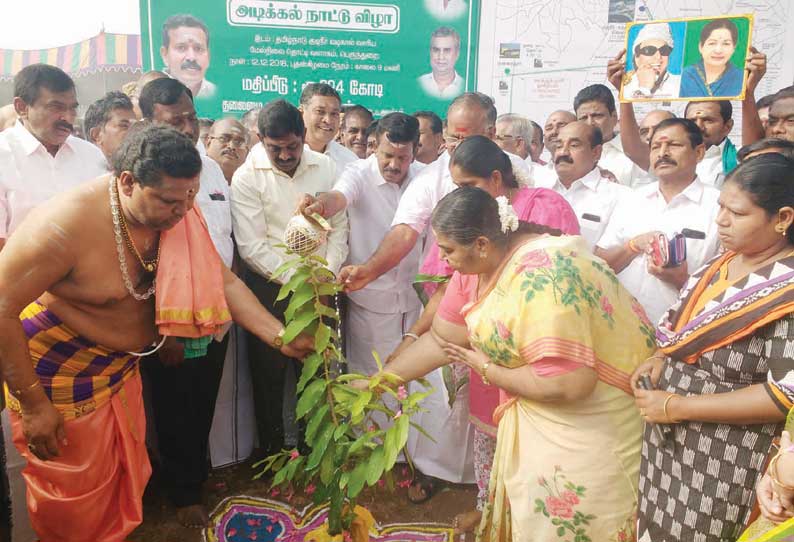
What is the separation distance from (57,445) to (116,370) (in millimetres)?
335

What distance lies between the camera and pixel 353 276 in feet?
9.99

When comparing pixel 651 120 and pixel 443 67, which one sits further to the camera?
pixel 443 67

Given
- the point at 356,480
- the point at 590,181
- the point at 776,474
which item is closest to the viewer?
the point at 776,474

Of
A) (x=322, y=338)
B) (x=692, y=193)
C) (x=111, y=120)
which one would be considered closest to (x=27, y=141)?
(x=111, y=120)

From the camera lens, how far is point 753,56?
10.3ft

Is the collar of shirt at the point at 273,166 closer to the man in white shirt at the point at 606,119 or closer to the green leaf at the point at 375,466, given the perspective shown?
the green leaf at the point at 375,466

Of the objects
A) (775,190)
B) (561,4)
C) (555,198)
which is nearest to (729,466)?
(775,190)

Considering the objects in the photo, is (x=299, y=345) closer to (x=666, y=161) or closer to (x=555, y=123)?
(x=666, y=161)

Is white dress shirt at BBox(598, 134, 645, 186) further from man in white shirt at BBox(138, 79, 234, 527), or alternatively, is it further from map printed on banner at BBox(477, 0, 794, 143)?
man in white shirt at BBox(138, 79, 234, 527)

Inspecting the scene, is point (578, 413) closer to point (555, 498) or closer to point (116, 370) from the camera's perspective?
point (555, 498)

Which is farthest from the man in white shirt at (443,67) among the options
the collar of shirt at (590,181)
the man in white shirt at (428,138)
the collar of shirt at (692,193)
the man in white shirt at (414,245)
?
the collar of shirt at (692,193)

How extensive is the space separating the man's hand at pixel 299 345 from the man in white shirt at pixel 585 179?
191 cm

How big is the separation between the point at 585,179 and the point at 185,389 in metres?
2.59

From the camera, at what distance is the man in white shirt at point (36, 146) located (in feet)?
9.32
